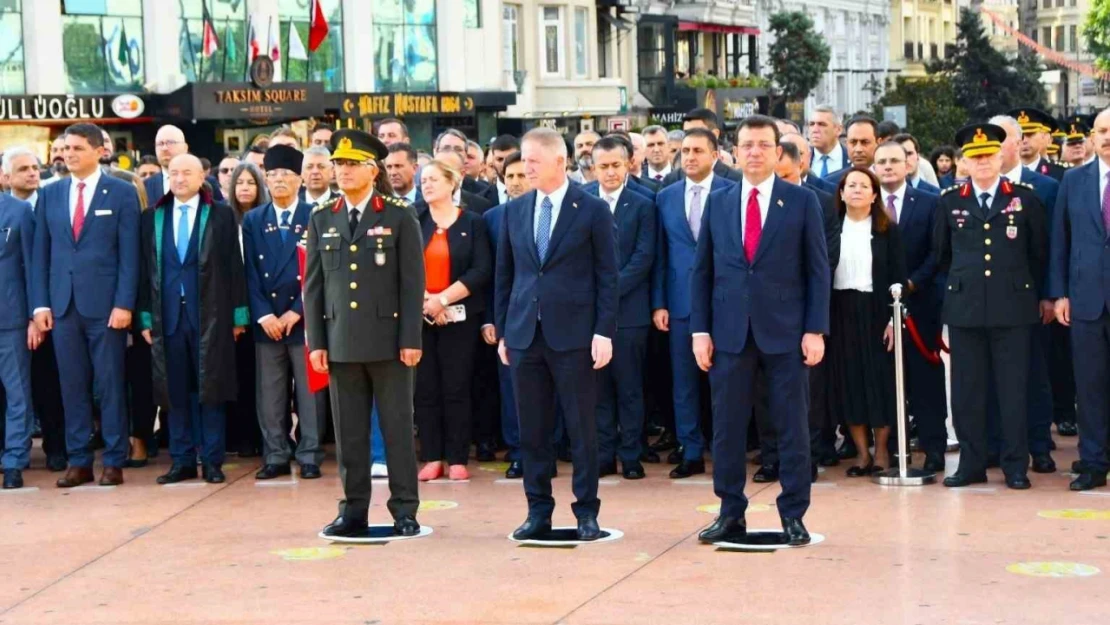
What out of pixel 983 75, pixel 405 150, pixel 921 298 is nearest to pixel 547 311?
pixel 405 150

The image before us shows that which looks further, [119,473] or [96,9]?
[96,9]

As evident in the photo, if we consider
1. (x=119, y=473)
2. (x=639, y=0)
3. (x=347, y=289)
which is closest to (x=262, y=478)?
(x=119, y=473)

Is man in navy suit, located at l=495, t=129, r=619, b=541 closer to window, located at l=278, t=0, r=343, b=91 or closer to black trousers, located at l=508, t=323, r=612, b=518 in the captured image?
black trousers, located at l=508, t=323, r=612, b=518

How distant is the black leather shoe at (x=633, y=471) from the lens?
11922 millimetres

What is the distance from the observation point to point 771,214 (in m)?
9.42

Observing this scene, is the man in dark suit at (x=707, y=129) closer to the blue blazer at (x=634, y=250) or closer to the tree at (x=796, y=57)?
the blue blazer at (x=634, y=250)

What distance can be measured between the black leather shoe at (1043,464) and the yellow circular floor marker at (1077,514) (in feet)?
4.55

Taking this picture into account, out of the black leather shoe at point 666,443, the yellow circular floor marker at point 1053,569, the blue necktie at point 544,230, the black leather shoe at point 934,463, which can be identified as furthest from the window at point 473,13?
the yellow circular floor marker at point 1053,569

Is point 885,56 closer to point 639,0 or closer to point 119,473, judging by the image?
point 639,0

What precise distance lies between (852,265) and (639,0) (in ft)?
160

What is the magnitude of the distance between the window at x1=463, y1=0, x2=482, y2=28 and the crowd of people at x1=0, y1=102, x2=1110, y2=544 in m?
35.1

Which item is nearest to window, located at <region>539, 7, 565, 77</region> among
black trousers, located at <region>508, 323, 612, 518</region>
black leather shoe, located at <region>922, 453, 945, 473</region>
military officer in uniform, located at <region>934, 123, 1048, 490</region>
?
black leather shoe, located at <region>922, 453, 945, 473</region>

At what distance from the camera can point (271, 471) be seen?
1231 cm

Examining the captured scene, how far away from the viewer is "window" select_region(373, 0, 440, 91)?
46.2 meters
